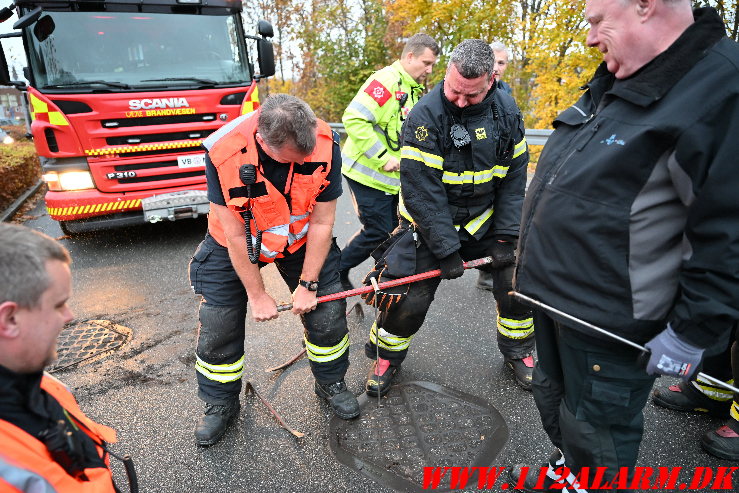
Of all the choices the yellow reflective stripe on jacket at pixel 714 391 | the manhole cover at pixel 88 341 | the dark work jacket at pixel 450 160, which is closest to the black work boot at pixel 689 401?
the yellow reflective stripe on jacket at pixel 714 391

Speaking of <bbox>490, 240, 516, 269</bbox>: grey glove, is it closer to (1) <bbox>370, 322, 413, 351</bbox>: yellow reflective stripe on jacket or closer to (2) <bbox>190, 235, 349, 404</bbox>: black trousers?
(1) <bbox>370, 322, 413, 351</bbox>: yellow reflective stripe on jacket

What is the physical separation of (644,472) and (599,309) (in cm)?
123

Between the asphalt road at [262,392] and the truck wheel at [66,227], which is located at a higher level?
the asphalt road at [262,392]

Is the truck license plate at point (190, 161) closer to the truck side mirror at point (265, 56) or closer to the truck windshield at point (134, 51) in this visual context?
the truck windshield at point (134, 51)

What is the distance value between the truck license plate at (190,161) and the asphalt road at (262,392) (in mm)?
1431

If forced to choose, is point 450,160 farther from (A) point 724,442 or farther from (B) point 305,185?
(A) point 724,442

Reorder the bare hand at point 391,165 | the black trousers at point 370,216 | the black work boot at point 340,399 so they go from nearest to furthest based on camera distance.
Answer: the black work boot at point 340,399
the bare hand at point 391,165
the black trousers at point 370,216

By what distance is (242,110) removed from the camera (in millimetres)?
5715

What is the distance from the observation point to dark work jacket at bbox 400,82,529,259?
2693 mm

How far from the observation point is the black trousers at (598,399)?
5.67ft

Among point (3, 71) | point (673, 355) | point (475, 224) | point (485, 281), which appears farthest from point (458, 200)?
point (3, 71)

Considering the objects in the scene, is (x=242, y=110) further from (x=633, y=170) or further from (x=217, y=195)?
(x=633, y=170)

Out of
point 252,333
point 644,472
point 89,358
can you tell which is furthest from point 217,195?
point 644,472

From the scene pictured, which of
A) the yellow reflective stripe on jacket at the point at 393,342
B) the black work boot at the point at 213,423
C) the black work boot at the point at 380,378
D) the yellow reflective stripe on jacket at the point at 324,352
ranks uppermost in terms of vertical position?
the yellow reflective stripe on jacket at the point at 324,352
